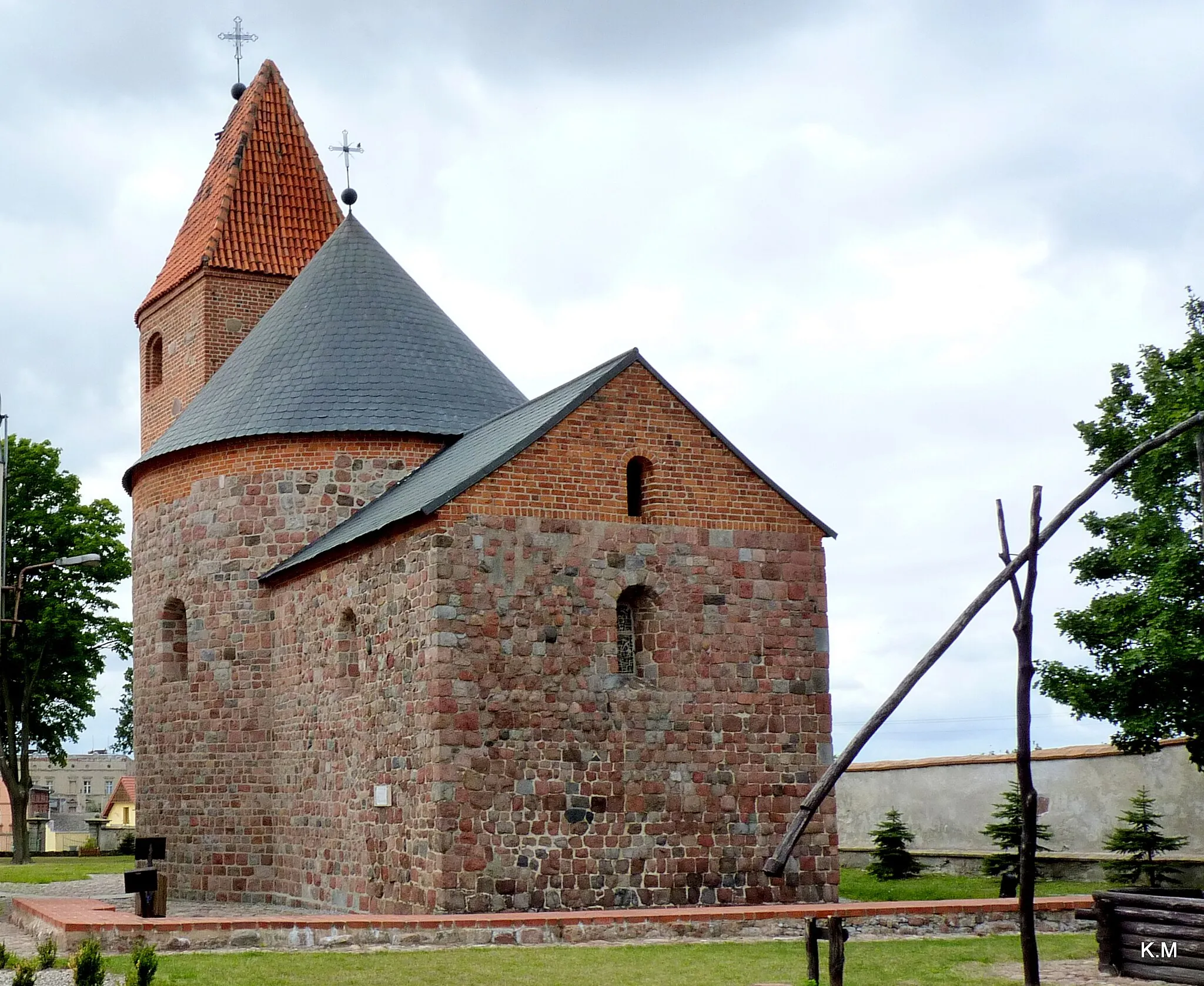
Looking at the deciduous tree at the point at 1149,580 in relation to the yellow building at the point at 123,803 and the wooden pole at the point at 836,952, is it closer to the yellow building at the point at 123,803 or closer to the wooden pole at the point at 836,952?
the wooden pole at the point at 836,952

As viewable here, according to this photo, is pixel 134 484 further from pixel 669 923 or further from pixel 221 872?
pixel 669 923

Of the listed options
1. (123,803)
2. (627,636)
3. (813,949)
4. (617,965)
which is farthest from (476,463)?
(123,803)

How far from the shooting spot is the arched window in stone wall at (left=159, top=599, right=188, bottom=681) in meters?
23.8

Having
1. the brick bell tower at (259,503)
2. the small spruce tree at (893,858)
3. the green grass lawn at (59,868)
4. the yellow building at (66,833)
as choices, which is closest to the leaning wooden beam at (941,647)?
the brick bell tower at (259,503)

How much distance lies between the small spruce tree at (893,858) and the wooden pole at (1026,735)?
13.4 meters

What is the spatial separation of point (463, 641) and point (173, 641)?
327 inches

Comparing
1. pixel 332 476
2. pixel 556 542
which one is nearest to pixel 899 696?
pixel 556 542

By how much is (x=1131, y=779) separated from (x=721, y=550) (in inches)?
351

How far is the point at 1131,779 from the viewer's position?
77.6ft

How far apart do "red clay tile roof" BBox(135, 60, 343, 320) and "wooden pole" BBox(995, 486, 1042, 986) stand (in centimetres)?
1975

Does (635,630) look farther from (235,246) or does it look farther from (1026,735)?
(235,246)

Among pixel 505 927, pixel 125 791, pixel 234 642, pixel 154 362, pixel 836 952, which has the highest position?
pixel 154 362

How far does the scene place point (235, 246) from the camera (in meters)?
29.4

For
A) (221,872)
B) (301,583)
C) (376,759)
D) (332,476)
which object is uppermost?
(332,476)
